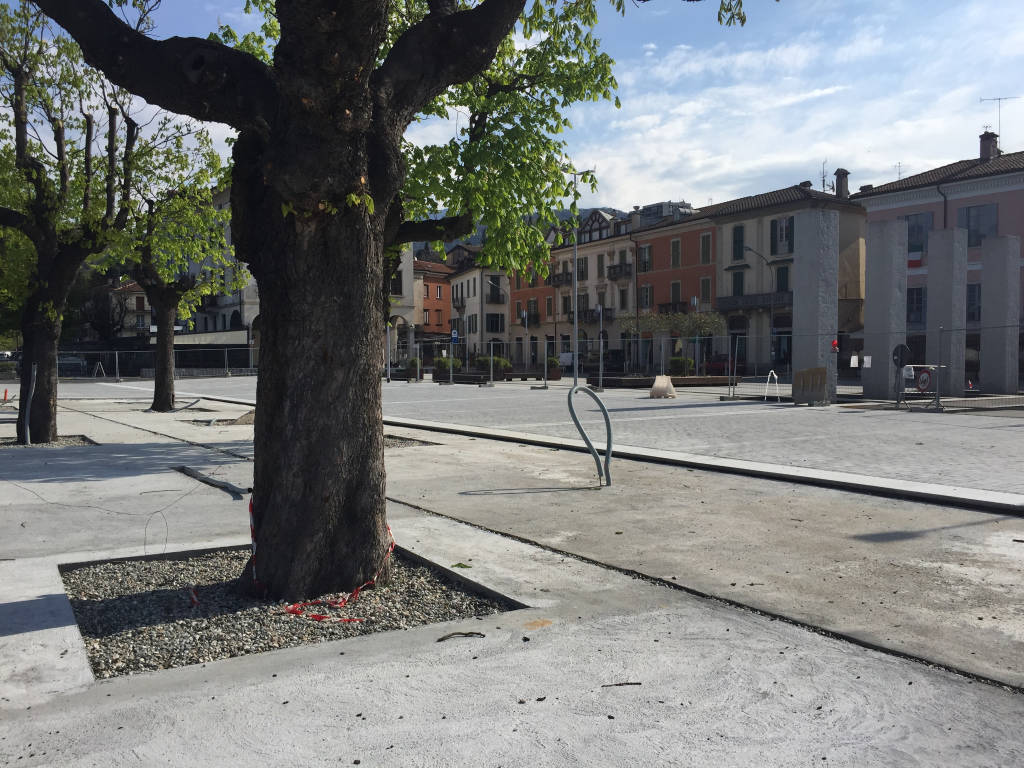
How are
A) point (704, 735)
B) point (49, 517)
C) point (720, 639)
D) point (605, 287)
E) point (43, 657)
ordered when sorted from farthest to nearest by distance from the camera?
point (605, 287) → point (49, 517) → point (720, 639) → point (43, 657) → point (704, 735)

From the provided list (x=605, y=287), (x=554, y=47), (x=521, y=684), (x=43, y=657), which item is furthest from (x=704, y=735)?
(x=605, y=287)

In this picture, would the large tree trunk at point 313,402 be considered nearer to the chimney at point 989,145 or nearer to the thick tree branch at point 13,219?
the thick tree branch at point 13,219

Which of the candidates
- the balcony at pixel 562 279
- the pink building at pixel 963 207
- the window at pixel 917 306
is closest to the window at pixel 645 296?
the balcony at pixel 562 279

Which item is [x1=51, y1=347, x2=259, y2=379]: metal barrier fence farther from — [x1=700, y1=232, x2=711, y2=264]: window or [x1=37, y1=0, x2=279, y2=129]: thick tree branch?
[x1=37, y1=0, x2=279, y2=129]: thick tree branch

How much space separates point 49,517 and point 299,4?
491 centimetres

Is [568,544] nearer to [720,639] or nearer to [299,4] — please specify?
[720,639]

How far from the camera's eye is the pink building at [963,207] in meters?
41.4

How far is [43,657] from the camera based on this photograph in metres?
3.63

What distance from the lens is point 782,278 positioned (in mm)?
52281

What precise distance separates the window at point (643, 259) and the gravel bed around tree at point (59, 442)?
52809 millimetres

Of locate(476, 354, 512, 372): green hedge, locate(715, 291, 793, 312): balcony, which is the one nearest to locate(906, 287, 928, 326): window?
locate(715, 291, 793, 312): balcony

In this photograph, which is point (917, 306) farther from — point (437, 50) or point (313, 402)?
point (313, 402)

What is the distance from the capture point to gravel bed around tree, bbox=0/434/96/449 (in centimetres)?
1258

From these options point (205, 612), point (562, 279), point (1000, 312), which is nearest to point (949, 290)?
point (1000, 312)
